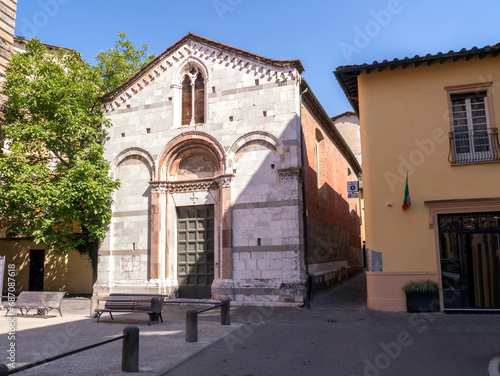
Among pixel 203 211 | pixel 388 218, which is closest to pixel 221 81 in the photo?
pixel 203 211

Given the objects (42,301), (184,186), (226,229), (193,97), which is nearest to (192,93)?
(193,97)

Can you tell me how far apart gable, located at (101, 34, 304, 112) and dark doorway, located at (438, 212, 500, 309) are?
7395mm

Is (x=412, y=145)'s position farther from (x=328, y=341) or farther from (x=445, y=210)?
(x=328, y=341)

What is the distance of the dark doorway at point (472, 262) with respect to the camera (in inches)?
455

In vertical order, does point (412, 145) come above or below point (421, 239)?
above

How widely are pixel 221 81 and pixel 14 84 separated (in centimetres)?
768

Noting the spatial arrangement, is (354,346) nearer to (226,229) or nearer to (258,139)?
(226,229)

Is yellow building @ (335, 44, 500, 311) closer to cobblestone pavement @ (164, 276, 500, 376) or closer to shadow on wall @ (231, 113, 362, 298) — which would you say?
cobblestone pavement @ (164, 276, 500, 376)

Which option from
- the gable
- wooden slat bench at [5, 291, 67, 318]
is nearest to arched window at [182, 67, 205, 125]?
the gable

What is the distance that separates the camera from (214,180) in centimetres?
1572

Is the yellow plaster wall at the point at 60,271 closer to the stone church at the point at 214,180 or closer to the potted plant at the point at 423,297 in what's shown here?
the stone church at the point at 214,180

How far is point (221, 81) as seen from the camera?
52.5 feet

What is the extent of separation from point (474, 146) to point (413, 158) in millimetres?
1688

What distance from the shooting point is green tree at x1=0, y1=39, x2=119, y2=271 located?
14.9m
